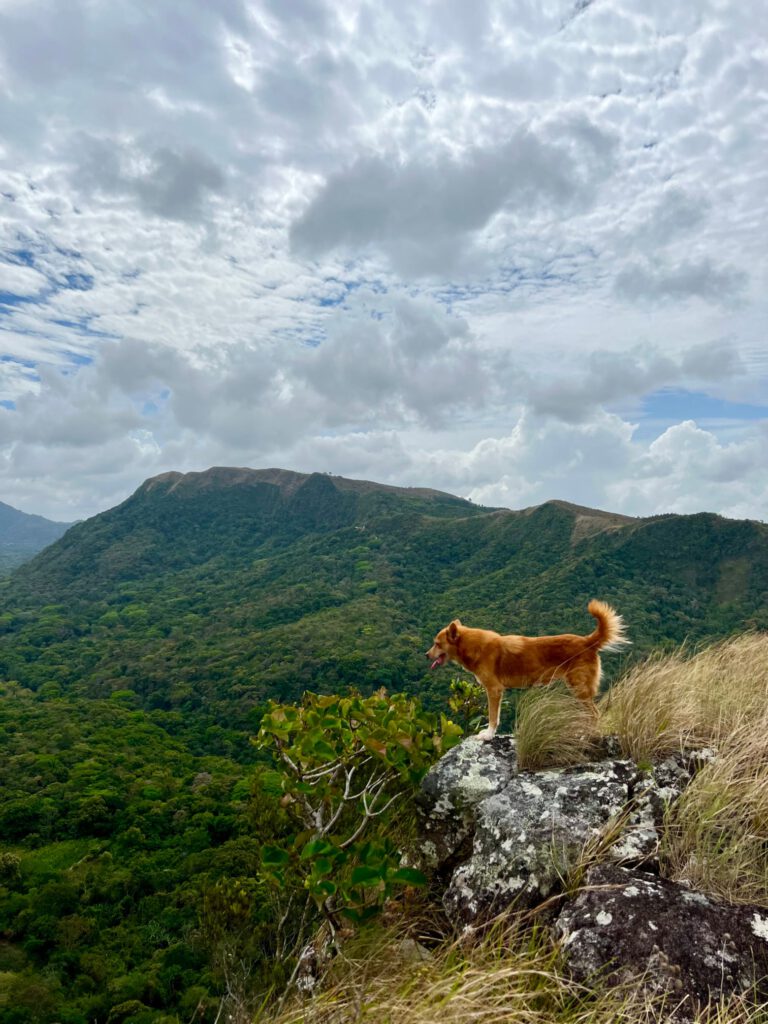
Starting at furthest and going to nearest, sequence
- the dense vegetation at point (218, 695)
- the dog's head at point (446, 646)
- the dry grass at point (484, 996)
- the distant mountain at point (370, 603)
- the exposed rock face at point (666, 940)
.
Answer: the distant mountain at point (370, 603) → the dense vegetation at point (218, 695) → the dog's head at point (446, 646) → the exposed rock face at point (666, 940) → the dry grass at point (484, 996)

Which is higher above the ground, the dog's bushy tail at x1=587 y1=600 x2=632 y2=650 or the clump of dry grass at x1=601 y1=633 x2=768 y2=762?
→ the dog's bushy tail at x1=587 y1=600 x2=632 y2=650

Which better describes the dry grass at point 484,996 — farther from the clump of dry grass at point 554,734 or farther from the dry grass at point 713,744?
the clump of dry grass at point 554,734

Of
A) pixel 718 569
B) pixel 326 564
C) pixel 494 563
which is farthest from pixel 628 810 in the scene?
pixel 326 564

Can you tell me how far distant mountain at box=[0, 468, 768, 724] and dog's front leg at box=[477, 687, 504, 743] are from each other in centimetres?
5668

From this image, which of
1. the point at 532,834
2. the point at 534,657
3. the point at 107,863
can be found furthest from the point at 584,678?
the point at 107,863


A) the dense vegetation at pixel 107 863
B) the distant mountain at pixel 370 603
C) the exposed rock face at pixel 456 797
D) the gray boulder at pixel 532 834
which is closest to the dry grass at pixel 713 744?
the gray boulder at pixel 532 834

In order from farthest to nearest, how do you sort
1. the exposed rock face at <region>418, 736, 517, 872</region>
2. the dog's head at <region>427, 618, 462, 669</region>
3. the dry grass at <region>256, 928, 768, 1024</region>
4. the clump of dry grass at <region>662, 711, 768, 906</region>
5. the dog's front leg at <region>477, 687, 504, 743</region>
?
1. the dog's head at <region>427, 618, 462, 669</region>
2. the dog's front leg at <region>477, 687, 504, 743</region>
3. the exposed rock face at <region>418, 736, 517, 872</region>
4. the clump of dry grass at <region>662, 711, 768, 906</region>
5. the dry grass at <region>256, 928, 768, 1024</region>

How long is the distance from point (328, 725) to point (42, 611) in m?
170

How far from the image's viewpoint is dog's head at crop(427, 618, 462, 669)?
5789 millimetres

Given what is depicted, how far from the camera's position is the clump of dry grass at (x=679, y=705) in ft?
14.9

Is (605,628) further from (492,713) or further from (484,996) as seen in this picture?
(484,996)

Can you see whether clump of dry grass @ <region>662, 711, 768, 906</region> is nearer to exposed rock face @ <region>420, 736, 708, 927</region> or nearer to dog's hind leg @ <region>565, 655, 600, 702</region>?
exposed rock face @ <region>420, 736, 708, 927</region>

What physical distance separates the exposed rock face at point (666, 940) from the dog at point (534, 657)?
6.37ft

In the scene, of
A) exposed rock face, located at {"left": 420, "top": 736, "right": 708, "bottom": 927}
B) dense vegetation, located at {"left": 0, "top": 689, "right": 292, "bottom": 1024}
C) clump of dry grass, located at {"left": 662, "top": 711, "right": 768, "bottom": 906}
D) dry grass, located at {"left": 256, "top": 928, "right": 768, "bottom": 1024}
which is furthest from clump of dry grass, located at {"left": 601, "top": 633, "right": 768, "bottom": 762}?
dense vegetation, located at {"left": 0, "top": 689, "right": 292, "bottom": 1024}
